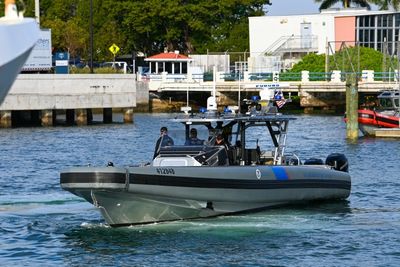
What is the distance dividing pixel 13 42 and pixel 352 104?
40.6 metres

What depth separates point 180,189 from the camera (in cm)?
2456

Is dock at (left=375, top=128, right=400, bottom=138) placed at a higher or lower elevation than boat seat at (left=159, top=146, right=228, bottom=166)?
lower

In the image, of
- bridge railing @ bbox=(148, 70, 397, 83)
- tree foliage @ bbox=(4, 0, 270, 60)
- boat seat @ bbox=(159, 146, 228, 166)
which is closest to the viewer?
boat seat @ bbox=(159, 146, 228, 166)

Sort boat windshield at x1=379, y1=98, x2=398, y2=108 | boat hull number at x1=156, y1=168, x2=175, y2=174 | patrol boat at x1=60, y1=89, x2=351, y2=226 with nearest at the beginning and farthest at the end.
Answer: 1. patrol boat at x1=60, y1=89, x2=351, y2=226
2. boat hull number at x1=156, y1=168, x2=175, y2=174
3. boat windshield at x1=379, y1=98, x2=398, y2=108

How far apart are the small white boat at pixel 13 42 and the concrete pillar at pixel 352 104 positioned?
39.9 meters

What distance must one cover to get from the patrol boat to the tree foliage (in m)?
83.7

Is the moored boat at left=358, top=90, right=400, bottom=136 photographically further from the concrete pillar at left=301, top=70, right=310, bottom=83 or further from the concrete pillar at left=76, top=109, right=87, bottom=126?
the concrete pillar at left=301, top=70, right=310, bottom=83

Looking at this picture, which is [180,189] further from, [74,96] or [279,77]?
[279,77]

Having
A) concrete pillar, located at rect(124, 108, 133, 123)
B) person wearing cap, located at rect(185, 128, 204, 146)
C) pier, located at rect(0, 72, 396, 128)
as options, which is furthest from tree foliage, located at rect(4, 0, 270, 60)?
person wearing cap, located at rect(185, 128, 204, 146)

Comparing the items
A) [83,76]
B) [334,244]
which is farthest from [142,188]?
[83,76]

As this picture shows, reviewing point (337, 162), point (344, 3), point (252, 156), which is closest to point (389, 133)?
point (337, 162)

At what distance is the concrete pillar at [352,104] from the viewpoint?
52.3 metres

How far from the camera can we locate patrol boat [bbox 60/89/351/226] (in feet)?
77.9

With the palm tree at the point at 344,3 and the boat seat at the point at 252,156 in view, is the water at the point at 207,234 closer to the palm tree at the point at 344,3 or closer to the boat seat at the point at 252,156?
the boat seat at the point at 252,156
